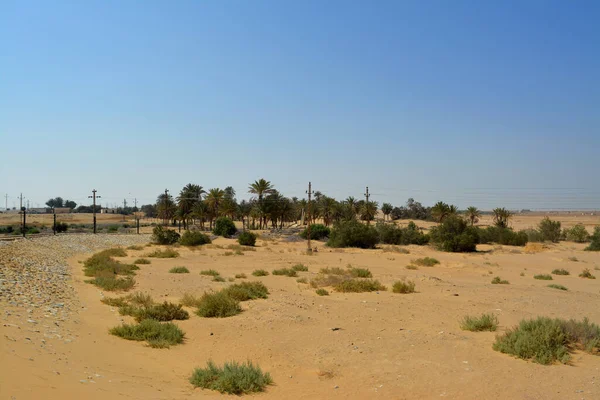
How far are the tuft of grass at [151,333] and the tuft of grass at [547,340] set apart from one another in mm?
8049

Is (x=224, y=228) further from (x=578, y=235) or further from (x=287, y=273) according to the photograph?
(x=578, y=235)

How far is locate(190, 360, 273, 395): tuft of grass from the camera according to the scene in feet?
28.0

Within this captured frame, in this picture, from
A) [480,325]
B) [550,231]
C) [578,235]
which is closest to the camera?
[480,325]

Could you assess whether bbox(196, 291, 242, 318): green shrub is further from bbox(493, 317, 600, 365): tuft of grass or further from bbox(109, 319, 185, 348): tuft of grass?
bbox(493, 317, 600, 365): tuft of grass

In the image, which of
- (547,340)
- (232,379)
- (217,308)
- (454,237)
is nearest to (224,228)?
(454,237)

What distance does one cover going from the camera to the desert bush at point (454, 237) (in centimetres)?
4866

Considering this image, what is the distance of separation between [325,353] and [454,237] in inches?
1606

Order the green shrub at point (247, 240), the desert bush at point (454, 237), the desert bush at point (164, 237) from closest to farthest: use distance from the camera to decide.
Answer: the desert bush at point (454, 237), the green shrub at point (247, 240), the desert bush at point (164, 237)

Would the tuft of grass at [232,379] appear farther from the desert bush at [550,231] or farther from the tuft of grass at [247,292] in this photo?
the desert bush at [550,231]

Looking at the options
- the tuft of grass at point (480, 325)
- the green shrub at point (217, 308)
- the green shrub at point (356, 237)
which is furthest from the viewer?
the green shrub at point (356, 237)

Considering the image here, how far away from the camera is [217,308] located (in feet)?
51.4

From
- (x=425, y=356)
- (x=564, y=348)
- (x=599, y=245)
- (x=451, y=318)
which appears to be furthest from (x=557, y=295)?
(x=599, y=245)

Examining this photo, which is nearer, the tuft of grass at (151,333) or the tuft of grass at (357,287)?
the tuft of grass at (151,333)

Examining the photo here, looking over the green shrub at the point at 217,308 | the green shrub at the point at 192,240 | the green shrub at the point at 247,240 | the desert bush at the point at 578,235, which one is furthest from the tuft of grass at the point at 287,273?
the desert bush at the point at 578,235
